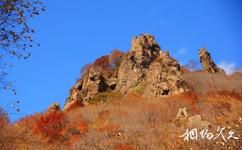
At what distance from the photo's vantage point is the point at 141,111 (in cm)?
3812

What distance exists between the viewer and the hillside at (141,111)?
2778cm

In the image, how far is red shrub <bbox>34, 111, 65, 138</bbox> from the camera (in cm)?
3562

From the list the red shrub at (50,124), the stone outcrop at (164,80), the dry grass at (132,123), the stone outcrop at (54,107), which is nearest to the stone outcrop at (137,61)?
the stone outcrop at (164,80)

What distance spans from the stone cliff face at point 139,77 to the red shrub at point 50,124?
23.3ft

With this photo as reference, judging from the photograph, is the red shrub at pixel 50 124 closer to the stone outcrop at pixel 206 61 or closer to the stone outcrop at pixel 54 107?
the stone outcrop at pixel 54 107

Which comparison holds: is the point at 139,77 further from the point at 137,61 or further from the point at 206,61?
the point at 206,61

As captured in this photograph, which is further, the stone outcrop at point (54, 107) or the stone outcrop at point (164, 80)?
the stone outcrop at point (54, 107)

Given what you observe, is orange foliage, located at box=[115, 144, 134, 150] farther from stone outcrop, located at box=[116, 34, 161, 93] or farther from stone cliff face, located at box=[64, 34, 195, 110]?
stone outcrop, located at box=[116, 34, 161, 93]

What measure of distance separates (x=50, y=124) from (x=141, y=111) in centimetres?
755

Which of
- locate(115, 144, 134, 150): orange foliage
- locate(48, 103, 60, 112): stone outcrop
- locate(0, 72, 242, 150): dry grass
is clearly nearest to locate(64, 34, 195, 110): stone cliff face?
locate(0, 72, 242, 150): dry grass

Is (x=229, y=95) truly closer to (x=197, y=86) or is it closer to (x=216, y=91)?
(x=216, y=91)

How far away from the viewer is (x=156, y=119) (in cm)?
3475

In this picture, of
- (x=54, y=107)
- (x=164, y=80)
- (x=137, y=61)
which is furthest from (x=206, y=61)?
(x=54, y=107)

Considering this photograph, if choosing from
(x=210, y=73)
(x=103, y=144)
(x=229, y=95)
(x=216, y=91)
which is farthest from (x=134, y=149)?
(x=210, y=73)
